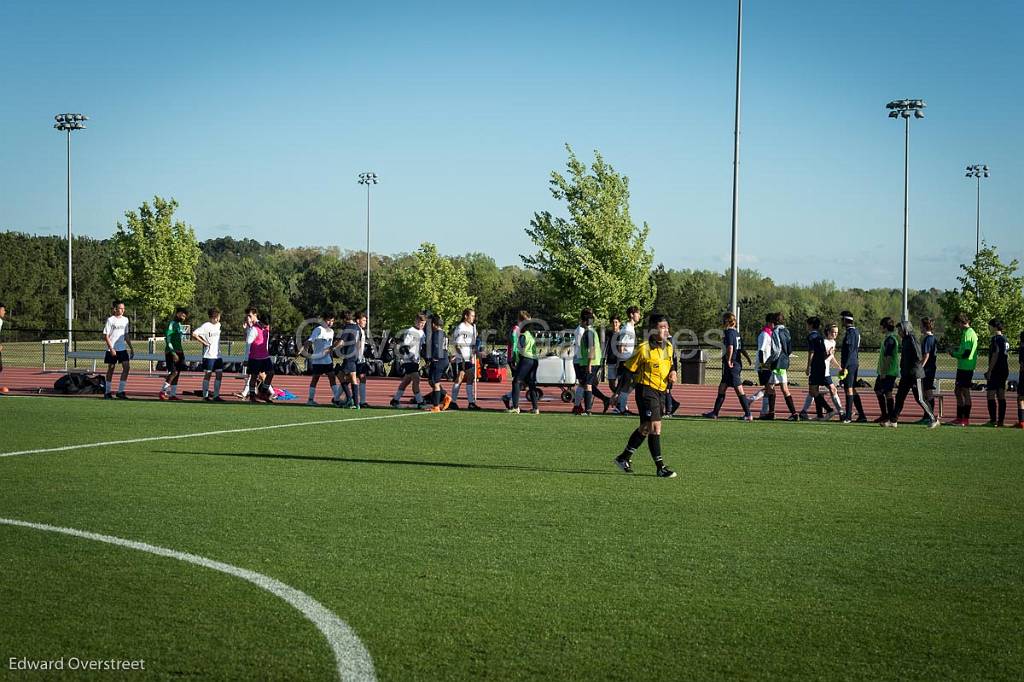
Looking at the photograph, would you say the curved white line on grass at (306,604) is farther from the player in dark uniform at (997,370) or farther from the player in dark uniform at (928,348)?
the player in dark uniform at (997,370)

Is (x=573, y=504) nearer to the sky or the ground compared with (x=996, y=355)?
nearer to the ground

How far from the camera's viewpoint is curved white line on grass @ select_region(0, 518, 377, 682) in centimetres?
481

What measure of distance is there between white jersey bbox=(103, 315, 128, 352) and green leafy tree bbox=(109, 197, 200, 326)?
125 ft

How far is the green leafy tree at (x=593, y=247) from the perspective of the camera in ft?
145

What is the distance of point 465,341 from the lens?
2059 centimetres

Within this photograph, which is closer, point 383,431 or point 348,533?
point 348,533

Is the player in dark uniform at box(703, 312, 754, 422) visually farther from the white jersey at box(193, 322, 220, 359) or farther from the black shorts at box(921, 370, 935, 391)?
the white jersey at box(193, 322, 220, 359)

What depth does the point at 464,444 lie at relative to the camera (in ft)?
46.5

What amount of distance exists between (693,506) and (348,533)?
323cm

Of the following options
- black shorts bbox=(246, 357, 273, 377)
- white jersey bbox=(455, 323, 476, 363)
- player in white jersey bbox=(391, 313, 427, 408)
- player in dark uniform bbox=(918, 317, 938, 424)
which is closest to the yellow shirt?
player in dark uniform bbox=(918, 317, 938, 424)

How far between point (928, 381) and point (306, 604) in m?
16.9

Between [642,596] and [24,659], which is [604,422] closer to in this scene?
[642,596]

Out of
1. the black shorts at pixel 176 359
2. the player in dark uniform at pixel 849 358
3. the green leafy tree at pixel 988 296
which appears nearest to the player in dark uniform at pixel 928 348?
the player in dark uniform at pixel 849 358

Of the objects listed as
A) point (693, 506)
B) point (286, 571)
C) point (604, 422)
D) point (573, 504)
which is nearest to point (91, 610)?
point (286, 571)
